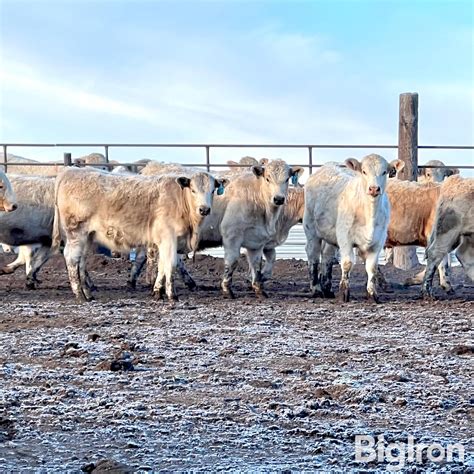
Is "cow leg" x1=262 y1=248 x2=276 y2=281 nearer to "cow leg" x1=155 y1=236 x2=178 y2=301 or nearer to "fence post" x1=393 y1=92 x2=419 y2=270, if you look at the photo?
"cow leg" x1=155 y1=236 x2=178 y2=301

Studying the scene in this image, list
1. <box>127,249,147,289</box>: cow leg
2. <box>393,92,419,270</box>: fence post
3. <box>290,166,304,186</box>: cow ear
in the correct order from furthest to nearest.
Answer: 1. <box>393,92,419,270</box>: fence post
2. <box>127,249,147,289</box>: cow leg
3. <box>290,166,304,186</box>: cow ear

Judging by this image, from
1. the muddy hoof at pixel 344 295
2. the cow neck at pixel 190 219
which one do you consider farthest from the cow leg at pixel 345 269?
the cow neck at pixel 190 219

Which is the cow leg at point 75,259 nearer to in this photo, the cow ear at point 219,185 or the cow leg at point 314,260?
the cow ear at point 219,185

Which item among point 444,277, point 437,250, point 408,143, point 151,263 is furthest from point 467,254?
point 408,143

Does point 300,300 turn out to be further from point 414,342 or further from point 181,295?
point 414,342

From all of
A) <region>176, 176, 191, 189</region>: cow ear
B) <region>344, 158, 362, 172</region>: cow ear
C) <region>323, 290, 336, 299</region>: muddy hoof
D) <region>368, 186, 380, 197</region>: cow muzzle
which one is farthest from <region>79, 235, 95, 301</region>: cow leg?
<region>368, 186, 380, 197</region>: cow muzzle

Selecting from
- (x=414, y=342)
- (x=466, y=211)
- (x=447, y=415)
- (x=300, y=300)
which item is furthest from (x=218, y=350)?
(x=466, y=211)

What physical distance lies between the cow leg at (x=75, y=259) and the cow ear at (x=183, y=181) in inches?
50.0

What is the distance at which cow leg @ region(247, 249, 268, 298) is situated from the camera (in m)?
11.0

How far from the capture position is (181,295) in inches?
435

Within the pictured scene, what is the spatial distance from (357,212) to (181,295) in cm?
235

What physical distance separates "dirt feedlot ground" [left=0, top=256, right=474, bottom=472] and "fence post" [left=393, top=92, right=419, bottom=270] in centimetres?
580

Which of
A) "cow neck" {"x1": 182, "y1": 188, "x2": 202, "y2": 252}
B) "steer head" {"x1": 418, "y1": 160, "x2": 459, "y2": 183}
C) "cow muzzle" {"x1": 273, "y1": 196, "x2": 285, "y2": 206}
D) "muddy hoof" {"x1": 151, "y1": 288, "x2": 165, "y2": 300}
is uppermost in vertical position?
"steer head" {"x1": 418, "y1": 160, "x2": 459, "y2": 183}

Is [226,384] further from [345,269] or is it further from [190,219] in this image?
[190,219]
